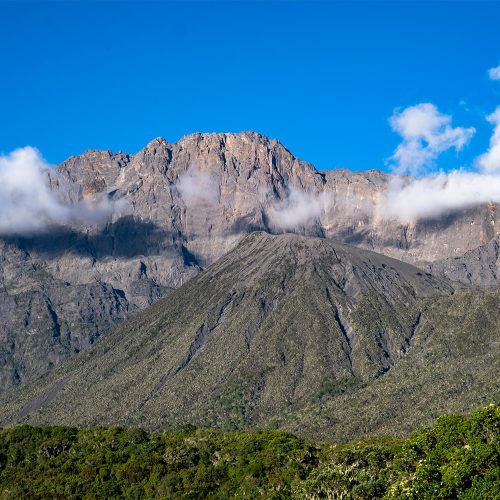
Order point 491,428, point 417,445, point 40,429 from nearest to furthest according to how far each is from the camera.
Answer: point 491,428 < point 417,445 < point 40,429

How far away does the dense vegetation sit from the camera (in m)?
69.6

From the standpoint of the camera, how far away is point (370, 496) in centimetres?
8325

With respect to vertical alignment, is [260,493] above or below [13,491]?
below

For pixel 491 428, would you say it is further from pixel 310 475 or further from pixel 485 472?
pixel 310 475

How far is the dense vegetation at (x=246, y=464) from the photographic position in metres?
69.6

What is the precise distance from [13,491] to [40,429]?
27.4 metres

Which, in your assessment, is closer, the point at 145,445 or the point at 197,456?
the point at 197,456

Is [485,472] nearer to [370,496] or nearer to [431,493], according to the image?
[431,493]

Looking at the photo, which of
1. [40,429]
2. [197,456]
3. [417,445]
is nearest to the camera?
[417,445]

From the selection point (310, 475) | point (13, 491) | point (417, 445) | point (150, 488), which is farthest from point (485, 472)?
point (13, 491)

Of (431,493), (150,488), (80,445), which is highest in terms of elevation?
(80,445)

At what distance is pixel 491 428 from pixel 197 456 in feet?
163

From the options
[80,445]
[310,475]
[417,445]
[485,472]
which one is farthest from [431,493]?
[80,445]

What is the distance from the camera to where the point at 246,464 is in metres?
110
